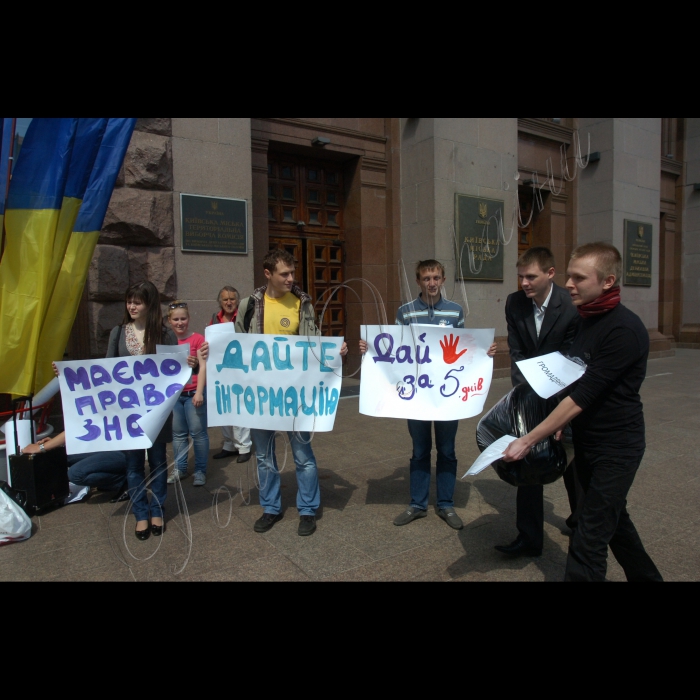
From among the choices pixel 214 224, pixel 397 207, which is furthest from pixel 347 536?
pixel 397 207

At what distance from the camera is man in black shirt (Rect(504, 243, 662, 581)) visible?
7.57 feet

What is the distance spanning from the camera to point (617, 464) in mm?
2355

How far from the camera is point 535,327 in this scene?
321cm

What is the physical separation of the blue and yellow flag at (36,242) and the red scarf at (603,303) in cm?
364

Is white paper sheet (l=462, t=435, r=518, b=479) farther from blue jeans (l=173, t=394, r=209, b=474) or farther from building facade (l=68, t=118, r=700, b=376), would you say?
blue jeans (l=173, t=394, r=209, b=474)

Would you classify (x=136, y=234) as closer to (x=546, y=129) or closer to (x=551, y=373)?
(x=551, y=373)

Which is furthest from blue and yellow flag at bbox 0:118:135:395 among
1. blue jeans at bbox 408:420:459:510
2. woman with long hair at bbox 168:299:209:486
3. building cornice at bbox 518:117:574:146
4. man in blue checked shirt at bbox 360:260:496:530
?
building cornice at bbox 518:117:574:146

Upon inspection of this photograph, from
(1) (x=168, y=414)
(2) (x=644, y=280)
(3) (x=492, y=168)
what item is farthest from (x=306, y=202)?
(2) (x=644, y=280)

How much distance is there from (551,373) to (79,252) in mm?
3678

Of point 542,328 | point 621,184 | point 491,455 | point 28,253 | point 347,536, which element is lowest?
point 347,536

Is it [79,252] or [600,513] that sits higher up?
[79,252]

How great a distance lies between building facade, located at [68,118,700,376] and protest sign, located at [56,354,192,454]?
181 centimetres

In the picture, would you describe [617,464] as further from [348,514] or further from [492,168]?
[492,168]

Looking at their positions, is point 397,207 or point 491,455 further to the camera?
point 397,207
